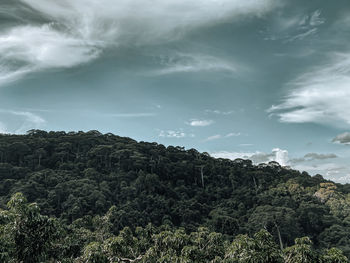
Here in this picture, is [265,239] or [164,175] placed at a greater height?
[164,175]

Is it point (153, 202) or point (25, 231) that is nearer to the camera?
point (25, 231)

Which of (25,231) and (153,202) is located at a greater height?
(25,231)

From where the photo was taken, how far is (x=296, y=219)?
45.1m

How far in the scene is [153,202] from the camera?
47.3 metres

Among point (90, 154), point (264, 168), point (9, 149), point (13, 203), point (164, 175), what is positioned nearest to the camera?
point (13, 203)

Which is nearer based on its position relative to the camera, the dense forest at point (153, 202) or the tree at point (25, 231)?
the tree at point (25, 231)

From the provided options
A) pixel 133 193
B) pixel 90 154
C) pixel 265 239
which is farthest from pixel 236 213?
pixel 265 239

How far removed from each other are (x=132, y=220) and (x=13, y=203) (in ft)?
101

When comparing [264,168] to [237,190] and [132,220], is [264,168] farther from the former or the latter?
[132,220]

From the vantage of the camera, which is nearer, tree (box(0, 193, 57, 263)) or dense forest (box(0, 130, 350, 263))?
tree (box(0, 193, 57, 263))

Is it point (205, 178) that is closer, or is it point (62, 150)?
point (62, 150)

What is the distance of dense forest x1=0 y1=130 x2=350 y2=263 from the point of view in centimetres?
992

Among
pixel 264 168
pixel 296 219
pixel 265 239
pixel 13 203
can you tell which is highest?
pixel 264 168

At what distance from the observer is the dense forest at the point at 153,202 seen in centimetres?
992
